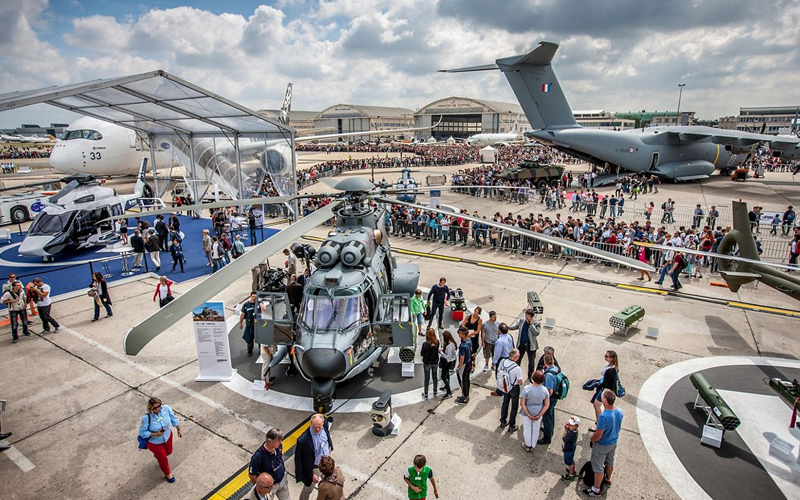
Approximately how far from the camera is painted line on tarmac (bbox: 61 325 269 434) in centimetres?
849

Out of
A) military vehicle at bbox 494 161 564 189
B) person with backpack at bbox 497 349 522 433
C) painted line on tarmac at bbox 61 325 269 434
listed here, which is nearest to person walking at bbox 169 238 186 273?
painted line on tarmac at bbox 61 325 269 434

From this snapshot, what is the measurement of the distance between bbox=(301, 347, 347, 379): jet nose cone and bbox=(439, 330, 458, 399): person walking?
2.09 meters

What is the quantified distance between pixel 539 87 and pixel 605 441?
3205cm

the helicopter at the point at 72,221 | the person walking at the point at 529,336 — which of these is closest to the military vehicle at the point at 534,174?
the person walking at the point at 529,336

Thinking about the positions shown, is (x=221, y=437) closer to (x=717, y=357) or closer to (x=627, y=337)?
(x=627, y=337)

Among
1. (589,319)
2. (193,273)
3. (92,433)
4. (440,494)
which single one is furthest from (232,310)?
(589,319)

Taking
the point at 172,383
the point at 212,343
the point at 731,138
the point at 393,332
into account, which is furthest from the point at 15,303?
the point at 731,138

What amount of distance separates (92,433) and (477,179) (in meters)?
32.7

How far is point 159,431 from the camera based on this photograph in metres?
6.64

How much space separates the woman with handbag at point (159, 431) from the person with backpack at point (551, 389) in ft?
20.8

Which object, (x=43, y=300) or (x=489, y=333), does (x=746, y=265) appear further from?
(x=43, y=300)

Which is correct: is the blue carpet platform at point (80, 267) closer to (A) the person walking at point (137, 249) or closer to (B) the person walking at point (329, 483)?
(A) the person walking at point (137, 249)

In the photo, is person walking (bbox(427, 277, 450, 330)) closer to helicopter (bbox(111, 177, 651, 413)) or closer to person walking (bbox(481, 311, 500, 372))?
helicopter (bbox(111, 177, 651, 413))

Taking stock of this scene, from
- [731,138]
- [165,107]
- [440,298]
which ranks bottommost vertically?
[440,298]
